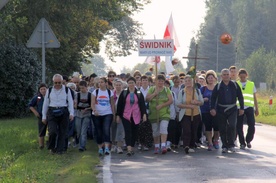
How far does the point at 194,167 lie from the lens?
44.9 feet

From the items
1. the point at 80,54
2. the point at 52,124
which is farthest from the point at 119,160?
the point at 80,54

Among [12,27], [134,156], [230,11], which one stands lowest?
[134,156]

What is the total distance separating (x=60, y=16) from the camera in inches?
1065

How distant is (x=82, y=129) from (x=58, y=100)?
3.74ft

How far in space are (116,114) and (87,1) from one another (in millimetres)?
9992

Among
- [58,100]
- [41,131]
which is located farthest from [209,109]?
[41,131]

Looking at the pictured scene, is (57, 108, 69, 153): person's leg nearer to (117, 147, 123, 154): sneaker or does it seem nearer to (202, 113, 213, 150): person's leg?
(117, 147, 123, 154): sneaker

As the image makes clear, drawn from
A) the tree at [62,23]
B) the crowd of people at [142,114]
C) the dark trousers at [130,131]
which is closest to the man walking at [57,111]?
the crowd of people at [142,114]

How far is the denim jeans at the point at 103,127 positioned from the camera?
16.2 meters

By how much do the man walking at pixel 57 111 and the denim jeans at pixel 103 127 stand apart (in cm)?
72

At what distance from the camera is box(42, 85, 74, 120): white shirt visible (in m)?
15.8

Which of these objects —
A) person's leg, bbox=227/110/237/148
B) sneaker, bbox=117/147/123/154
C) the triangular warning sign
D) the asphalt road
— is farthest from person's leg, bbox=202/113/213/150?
the triangular warning sign

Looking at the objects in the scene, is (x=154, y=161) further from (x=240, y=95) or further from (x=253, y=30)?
(x=253, y=30)

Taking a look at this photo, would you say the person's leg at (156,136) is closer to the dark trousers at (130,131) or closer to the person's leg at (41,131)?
the dark trousers at (130,131)
